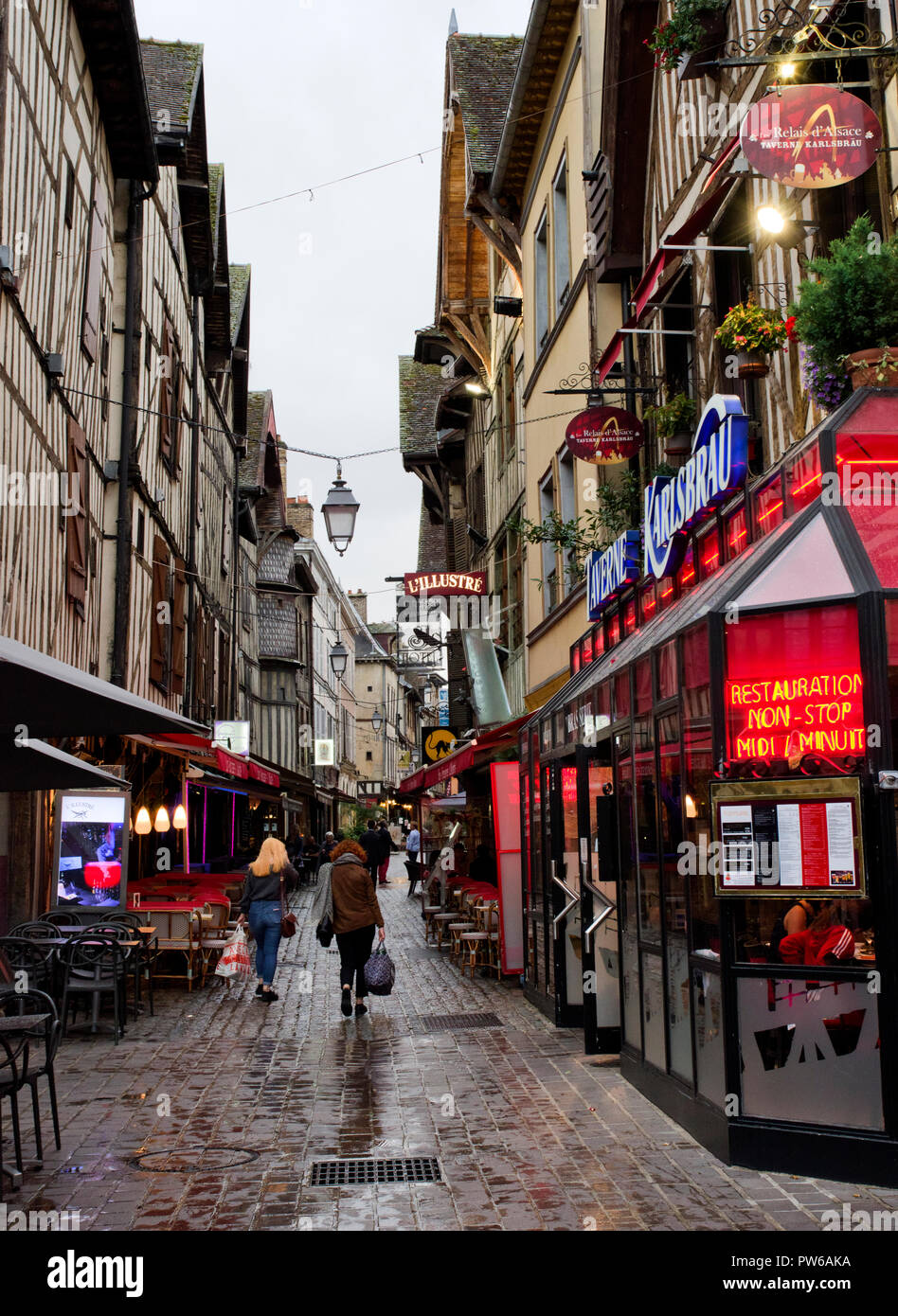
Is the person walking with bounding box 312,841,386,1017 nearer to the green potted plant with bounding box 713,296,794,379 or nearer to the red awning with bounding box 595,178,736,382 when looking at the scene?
the red awning with bounding box 595,178,736,382

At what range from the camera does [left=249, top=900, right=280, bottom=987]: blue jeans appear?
1184cm

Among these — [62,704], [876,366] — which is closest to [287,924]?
[62,704]

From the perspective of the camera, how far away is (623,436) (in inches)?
424

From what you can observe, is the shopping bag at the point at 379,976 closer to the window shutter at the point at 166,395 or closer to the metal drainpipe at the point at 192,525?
the window shutter at the point at 166,395

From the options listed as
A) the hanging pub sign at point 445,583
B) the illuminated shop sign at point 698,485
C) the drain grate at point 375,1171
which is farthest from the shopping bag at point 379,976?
A: the hanging pub sign at point 445,583

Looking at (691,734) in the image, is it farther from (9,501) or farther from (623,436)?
(9,501)

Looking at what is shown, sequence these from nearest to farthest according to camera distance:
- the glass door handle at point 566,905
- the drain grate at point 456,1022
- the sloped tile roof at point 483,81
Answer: the glass door handle at point 566,905 → the drain grate at point 456,1022 → the sloped tile roof at point 483,81

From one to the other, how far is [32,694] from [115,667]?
10247mm

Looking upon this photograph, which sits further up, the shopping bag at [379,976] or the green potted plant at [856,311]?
the green potted plant at [856,311]

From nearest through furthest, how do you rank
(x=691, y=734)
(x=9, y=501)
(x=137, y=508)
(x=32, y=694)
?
(x=32, y=694), (x=691, y=734), (x=9, y=501), (x=137, y=508)

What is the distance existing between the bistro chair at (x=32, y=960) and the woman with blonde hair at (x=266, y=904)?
1.94 metres

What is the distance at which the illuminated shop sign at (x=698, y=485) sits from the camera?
7426mm

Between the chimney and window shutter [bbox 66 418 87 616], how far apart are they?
4004 centimetres
